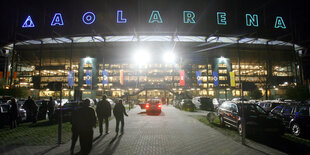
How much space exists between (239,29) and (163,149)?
2301 centimetres

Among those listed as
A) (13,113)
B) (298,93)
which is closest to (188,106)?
(298,93)

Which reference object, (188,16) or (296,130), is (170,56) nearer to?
(188,16)

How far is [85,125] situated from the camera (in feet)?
15.2

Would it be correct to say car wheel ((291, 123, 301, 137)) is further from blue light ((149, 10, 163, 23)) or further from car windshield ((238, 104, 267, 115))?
blue light ((149, 10, 163, 23))

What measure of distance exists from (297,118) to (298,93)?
2041 cm

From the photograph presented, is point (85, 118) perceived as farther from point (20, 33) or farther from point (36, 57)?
point (36, 57)

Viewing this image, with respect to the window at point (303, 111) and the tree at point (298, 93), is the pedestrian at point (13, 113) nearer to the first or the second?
the window at point (303, 111)

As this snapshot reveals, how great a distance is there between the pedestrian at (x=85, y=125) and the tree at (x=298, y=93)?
28447 mm

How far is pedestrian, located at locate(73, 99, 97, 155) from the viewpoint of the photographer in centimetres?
462

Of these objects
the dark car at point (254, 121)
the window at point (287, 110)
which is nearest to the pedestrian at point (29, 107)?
the dark car at point (254, 121)

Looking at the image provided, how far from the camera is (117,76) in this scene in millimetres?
82812

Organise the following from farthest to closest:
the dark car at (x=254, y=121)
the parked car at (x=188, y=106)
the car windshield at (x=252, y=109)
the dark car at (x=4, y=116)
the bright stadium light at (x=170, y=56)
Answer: the bright stadium light at (x=170, y=56) → the parked car at (x=188, y=106) → the dark car at (x=4, y=116) → the car windshield at (x=252, y=109) → the dark car at (x=254, y=121)

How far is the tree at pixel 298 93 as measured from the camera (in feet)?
75.5

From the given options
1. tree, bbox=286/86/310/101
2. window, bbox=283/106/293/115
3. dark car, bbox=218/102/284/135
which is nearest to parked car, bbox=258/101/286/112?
window, bbox=283/106/293/115
